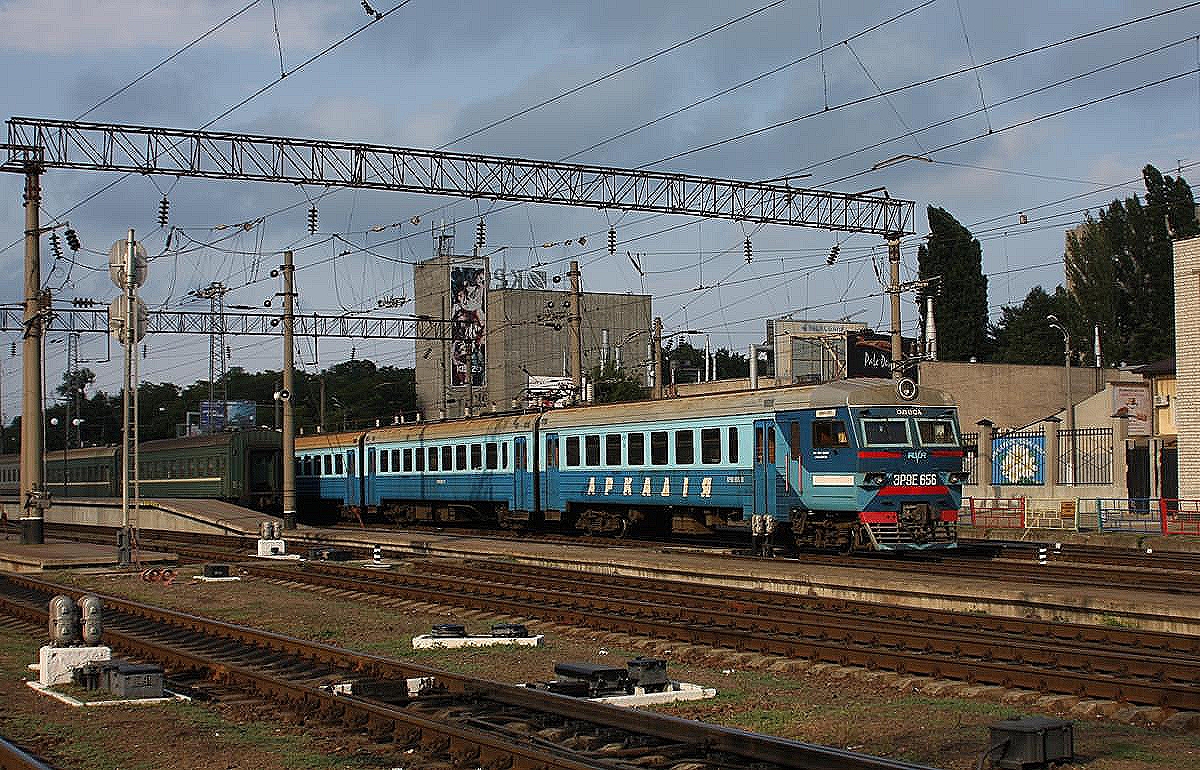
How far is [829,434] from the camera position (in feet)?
80.8

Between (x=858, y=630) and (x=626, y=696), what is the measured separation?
14.2 ft

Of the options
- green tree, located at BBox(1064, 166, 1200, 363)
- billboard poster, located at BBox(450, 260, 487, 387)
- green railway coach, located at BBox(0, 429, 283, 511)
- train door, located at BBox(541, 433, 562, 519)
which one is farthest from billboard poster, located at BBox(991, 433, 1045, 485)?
billboard poster, located at BBox(450, 260, 487, 387)

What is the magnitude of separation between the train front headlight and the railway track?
40.7 ft

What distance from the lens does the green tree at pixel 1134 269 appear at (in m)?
80.1

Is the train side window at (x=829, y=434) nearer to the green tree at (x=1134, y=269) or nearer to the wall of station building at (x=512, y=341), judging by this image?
the green tree at (x=1134, y=269)

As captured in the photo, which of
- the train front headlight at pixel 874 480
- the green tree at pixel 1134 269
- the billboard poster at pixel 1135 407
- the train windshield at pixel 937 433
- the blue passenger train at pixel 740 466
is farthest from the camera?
the green tree at pixel 1134 269

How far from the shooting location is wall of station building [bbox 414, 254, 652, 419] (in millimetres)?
108438

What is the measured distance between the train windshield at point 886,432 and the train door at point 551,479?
10.6 m

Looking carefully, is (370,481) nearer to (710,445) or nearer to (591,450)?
(591,450)

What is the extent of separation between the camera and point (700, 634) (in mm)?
14883

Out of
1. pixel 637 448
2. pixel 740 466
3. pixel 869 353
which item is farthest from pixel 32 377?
pixel 869 353

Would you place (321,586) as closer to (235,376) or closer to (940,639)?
(940,639)

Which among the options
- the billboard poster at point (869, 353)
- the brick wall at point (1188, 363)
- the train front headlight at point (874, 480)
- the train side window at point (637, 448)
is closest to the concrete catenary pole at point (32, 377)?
the train side window at point (637, 448)

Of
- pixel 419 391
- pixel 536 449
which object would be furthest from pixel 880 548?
pixel 419 391
